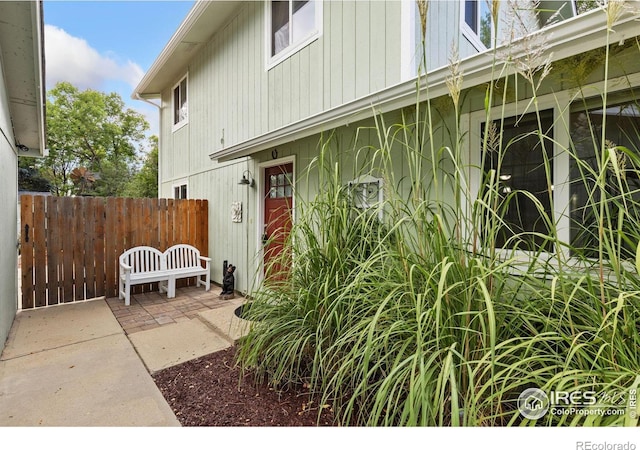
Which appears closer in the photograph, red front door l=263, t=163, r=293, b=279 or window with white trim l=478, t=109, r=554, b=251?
window with white trim l=478, t=109, r=554, b=251

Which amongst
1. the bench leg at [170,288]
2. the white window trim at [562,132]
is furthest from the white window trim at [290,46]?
the bench leg at [170,288]

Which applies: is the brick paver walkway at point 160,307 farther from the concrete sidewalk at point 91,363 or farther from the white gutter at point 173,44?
the white gutter at point 173,44

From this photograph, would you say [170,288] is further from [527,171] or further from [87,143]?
[87,143]

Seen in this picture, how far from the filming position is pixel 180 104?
775 cm

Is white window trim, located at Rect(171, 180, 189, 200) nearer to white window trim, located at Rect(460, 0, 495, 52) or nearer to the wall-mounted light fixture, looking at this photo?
the wall-mounted light fixture

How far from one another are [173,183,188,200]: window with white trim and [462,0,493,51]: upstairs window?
674 cm

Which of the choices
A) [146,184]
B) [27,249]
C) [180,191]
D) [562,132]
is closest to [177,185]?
[180,191]

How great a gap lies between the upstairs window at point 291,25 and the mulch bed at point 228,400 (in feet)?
13.3

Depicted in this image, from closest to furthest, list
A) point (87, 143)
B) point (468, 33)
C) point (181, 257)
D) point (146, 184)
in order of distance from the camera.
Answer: point (468, 33), point (181, 257), point (146, 184), point (87, 143)

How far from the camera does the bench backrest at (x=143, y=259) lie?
4781 millimetres

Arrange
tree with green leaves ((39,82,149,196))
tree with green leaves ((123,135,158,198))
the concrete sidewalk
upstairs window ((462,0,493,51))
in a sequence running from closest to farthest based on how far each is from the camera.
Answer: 1. the concrete sidewalk
2. upstairs window ((462,0,493,51))
3. tree with green leaves ((123,135,158,198))
4. tree with green leaves ((39,82,149,196))

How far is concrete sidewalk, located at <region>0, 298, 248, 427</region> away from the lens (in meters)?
1.97

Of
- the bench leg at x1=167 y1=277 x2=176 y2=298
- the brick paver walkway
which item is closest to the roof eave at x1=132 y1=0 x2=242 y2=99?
the bench leg at x1=167 y1=277 x2=176 y2=298

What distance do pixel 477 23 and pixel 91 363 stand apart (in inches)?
249
